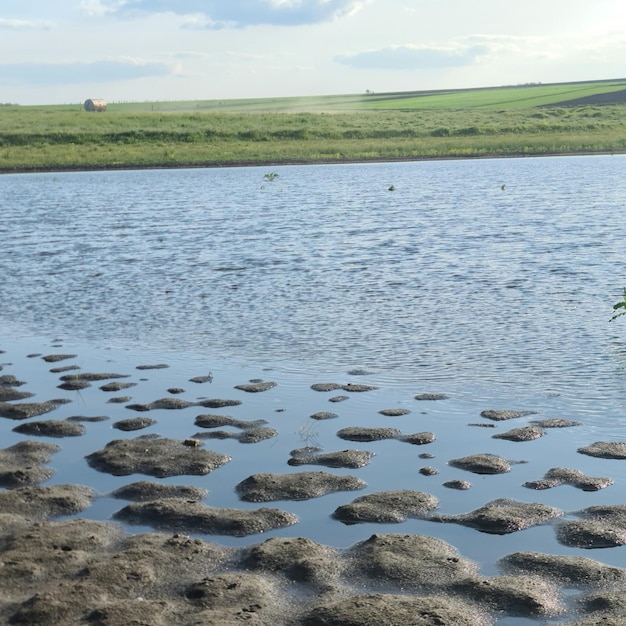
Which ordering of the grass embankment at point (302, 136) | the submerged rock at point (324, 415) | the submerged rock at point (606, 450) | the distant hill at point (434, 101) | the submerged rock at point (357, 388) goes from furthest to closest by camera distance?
the distant hill at point (434, 101) < the grass embankment at point (302, 136) < the submerged rock at point (357, 388) < the submerged rock at point (324, 415) < the submerged rock at point (606, 450)

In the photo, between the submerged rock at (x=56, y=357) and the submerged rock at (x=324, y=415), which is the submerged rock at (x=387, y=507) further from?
the submerged rock at (x=56, y=357)

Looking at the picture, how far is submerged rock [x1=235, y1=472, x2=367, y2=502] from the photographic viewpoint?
9812 millimetres

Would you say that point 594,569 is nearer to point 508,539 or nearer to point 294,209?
point 508,539

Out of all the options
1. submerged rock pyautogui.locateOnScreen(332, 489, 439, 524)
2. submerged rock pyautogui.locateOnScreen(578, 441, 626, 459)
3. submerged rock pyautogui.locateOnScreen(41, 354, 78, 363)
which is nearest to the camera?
submerged rock pyautogui.locateOnScreen(332, 489, 439, 524)

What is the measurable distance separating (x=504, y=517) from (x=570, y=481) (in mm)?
1303

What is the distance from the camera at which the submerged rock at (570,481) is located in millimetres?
9781

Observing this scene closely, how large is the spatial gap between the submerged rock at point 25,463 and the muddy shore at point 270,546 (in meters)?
0.02

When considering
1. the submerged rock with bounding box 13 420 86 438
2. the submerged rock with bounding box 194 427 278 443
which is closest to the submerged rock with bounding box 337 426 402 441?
the submerged rock with bounding box 194 427 278 443

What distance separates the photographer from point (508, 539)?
8633 mm

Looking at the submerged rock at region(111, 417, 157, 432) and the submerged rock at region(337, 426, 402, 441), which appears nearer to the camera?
the submerged rock at region(337, 426, 402, 441)

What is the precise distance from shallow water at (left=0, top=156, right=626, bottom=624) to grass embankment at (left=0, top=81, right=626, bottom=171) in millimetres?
34586

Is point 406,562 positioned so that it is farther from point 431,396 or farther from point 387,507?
point 431,396

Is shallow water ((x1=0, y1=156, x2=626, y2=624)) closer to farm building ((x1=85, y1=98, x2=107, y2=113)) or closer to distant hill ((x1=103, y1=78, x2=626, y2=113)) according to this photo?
distant hill ((x1=103, y1=78, x2=626, y2=113))

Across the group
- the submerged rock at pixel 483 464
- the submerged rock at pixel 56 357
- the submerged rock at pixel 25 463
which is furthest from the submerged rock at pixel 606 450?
the submerged rock at pixel 56 357
